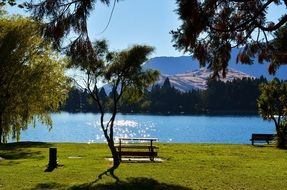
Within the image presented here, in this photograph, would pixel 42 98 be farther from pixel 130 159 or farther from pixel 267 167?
pixel 267 167

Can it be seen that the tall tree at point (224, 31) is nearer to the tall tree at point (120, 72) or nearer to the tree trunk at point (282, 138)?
the tall tree at point (120, 72)

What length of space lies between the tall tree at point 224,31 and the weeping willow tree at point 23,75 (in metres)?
24.1

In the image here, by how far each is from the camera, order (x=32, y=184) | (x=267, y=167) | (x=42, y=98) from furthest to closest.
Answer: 1. (x=42, y=98)
2. (x=267, y=167)
3. (x=32, y=184)

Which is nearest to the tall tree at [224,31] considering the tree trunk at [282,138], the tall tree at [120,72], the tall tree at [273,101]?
the tall tree at [120,72]

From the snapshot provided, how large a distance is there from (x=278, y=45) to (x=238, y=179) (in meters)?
11.7

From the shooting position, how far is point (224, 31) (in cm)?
952

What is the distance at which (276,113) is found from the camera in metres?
49.5

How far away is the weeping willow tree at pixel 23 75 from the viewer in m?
34.4

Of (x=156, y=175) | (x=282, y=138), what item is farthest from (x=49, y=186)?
(x=282, y=138)

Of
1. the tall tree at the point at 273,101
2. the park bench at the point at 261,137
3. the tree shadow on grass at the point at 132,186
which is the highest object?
the tall tree at the point at 273,101

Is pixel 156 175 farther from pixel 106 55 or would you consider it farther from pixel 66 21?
pixel 66 21

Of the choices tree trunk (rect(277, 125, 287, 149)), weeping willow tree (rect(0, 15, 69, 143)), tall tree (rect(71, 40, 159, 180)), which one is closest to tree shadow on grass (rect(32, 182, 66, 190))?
tall tree (rect(71, 40, 159, 180))

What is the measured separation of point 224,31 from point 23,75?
91.0ft

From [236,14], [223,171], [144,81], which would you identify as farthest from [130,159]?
[236,14]
